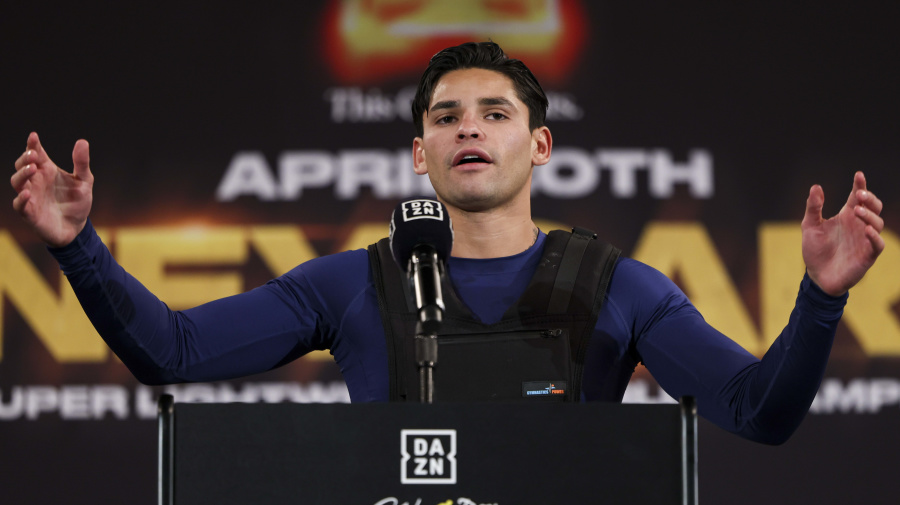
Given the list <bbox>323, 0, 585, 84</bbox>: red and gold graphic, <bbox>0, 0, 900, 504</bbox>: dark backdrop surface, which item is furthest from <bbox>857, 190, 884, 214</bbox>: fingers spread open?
<bbox>323, 0, 585, 84</bbox>: red and gold graphic

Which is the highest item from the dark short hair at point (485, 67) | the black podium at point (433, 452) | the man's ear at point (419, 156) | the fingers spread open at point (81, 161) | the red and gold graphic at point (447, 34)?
the red and gold graphic at point (447, 34)

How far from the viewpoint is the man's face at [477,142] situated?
2.01 m

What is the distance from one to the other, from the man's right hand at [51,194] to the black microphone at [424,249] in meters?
0.48

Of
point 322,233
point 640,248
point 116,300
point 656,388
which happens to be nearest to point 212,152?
point 322,233

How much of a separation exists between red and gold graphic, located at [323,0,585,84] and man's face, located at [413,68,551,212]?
→ 1.62 metres

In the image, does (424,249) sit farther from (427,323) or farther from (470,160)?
(470,160)

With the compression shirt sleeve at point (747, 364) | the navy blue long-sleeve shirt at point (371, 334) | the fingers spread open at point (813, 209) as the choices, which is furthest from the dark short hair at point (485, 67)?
the fingers spread open at point (813, 209)

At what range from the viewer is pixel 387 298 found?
6.26 feet

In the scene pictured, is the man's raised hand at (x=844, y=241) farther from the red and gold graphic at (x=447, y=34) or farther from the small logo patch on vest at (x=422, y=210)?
the red and gold graphic at (x=447, y=34)

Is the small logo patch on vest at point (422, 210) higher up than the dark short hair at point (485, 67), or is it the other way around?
the dark short hair at point (485, 67)

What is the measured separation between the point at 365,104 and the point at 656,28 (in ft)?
3.83

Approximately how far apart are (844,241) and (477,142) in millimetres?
818

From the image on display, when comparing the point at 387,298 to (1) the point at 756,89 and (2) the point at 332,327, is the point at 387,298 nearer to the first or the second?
(2) the point at 332,327

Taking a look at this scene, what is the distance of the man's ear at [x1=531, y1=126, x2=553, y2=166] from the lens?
2.21 meters
